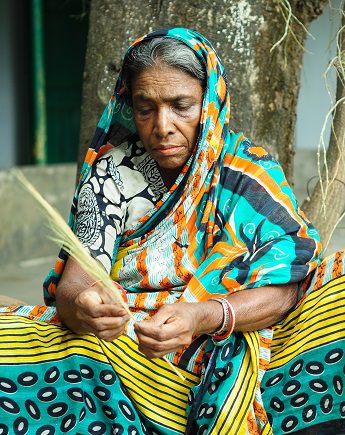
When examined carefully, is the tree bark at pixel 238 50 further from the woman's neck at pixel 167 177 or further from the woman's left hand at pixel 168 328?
the woman's left hand at pixel 168 328

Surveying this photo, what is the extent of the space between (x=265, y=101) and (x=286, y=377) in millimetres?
1407

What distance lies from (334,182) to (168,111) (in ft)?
3.61

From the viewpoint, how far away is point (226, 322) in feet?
8.04

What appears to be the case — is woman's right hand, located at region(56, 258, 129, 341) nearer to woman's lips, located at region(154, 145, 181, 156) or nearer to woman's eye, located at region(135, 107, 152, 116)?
woman's lips, located at region(154, 145, 181, 156)

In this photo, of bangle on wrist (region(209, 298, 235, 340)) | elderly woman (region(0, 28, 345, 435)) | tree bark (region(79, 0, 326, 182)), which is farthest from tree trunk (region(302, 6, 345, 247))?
bangle on wrist (region(209, 298, 235, 340))

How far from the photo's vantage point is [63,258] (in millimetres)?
2803

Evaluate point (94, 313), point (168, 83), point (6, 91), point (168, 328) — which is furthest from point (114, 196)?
point (6, 91)

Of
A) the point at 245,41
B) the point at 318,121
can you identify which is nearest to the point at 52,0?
the point at 318,121

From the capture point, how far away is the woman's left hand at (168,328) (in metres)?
2.25

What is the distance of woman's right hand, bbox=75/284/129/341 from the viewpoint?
2309 millimetres

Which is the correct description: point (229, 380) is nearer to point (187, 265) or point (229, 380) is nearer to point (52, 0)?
point (187, 265)

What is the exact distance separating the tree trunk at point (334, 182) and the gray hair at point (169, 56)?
3.04 feet

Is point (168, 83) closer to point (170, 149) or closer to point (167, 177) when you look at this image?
point (170, 149)

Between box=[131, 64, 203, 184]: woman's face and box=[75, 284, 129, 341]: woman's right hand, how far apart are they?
22.1 inches
